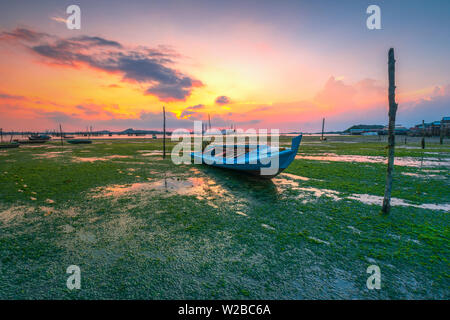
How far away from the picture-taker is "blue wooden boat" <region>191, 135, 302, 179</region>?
8609mm

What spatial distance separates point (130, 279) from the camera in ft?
10.2

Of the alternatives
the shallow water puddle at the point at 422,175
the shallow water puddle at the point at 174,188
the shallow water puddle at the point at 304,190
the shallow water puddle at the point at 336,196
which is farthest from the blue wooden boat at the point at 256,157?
the shallow water puddle at the point at 422,175

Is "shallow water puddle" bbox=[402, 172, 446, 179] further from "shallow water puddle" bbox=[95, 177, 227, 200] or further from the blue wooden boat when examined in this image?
"shallow water puddle" bbox=[95, 177, 227, 200]

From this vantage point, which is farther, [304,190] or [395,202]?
[304,190]

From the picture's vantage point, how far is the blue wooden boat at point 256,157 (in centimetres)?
861

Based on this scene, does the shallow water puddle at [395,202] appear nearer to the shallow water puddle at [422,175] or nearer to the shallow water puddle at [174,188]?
the shallow water puddle at [422,175]

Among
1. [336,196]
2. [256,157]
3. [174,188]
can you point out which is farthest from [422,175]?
[174,188]

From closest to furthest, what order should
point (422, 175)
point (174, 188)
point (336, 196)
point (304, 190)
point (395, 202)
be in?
point (395, 202) → point (336, 196) → point (304, 190) → point (174, 188) → point (422, 175)

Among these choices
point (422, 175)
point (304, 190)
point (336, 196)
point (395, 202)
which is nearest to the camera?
point (395, 202)

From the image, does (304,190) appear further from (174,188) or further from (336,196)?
(174,188)

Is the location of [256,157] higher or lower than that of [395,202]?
higher

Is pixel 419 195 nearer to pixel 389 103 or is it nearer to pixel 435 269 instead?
pixel 389 103

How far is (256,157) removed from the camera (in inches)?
403
